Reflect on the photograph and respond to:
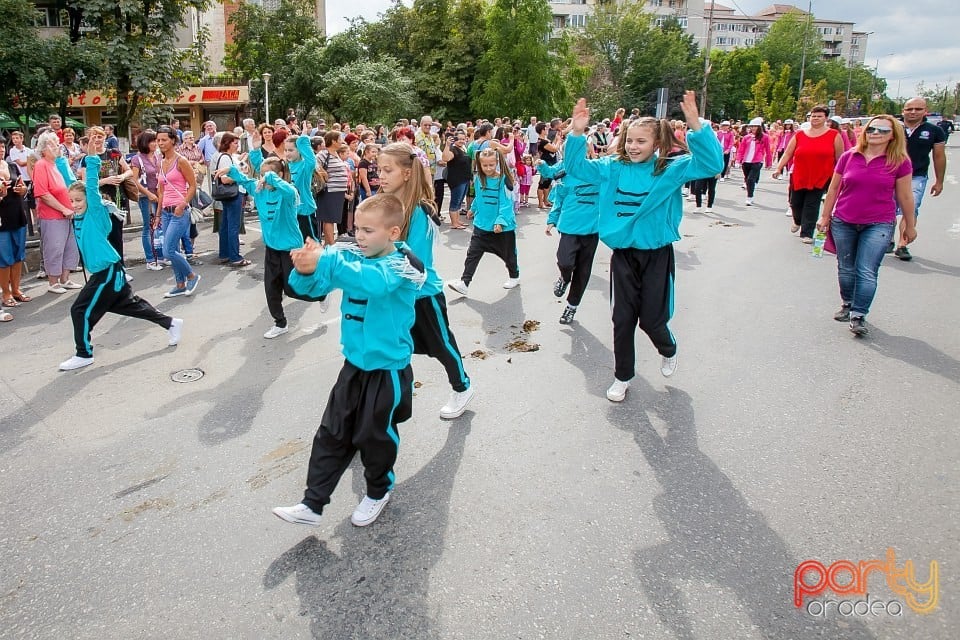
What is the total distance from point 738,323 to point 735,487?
3.12 meters

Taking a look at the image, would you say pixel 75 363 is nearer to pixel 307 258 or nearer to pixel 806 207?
pixel 307 258

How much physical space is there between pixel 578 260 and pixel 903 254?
523cm

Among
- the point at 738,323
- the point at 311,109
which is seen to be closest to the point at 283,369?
the point at 738,323

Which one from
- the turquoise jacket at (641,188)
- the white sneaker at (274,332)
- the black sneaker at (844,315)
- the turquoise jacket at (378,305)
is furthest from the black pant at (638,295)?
the white sneaker at (274,332)

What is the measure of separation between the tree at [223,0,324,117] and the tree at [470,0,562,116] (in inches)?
387

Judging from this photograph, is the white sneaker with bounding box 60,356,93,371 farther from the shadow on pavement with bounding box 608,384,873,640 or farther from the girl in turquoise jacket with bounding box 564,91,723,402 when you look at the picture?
the shadow on pavement with bounding box 608,384,873,640

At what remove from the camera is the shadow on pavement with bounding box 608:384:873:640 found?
8.32ft

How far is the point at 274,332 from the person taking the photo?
20.1 ft

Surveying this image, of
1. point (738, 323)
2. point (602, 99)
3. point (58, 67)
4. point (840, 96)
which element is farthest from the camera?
point (840, 96)

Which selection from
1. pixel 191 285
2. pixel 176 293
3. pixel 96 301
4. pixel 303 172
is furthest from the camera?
pixel 191 285

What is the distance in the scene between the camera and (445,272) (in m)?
8.56

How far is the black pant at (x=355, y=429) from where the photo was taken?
3014 millimetres

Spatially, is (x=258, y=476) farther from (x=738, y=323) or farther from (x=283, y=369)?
(x=738, y=323)

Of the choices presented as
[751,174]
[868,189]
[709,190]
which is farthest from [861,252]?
[751,174]
